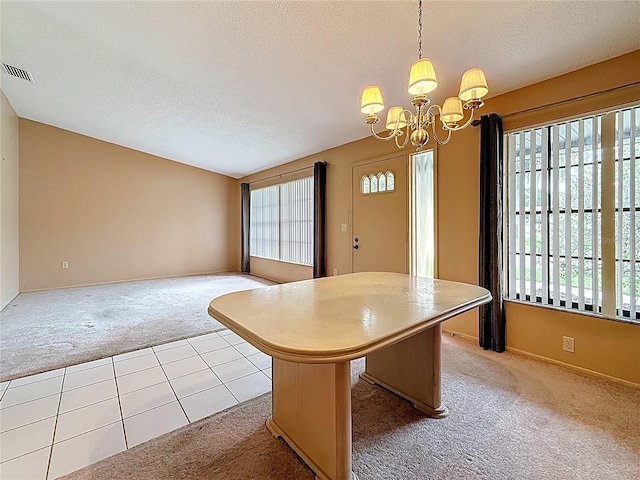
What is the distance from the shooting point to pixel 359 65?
2.54 meters

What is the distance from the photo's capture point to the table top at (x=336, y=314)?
999mm

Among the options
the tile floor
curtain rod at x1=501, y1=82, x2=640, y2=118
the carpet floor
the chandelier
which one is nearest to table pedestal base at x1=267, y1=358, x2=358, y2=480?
the tile floor

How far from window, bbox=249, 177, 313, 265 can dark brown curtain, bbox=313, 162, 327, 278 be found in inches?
15.2

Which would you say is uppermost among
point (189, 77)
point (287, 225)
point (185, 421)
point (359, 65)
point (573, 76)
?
point (189, 77)

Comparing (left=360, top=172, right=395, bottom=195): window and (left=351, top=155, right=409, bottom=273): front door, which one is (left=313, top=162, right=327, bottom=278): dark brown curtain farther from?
(left=360, top=172, right=395, bottom=195): window

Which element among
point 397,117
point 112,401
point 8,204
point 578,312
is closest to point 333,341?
point 397,117

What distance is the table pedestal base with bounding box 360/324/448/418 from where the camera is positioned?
5.98 ft

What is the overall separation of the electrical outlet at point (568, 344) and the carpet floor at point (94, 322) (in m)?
3.39

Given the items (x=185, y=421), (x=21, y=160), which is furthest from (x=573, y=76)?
(x=21, y=160)

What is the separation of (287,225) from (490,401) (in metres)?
4.55

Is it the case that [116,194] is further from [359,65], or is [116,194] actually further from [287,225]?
[359,65]

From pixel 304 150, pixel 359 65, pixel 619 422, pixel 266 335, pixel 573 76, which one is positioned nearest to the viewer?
pixel 266 335

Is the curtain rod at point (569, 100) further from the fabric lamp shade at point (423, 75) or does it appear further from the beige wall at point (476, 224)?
the fabric lamp shade at point (423, 75)

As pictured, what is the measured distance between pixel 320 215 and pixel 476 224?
8.01 ft
